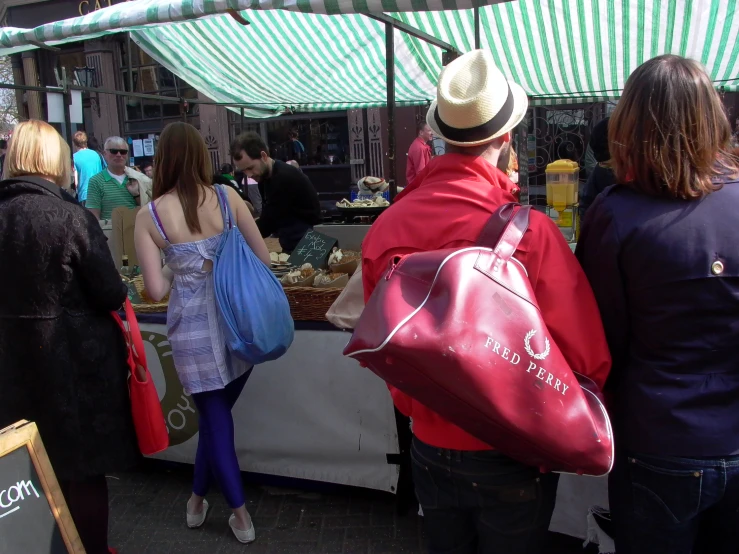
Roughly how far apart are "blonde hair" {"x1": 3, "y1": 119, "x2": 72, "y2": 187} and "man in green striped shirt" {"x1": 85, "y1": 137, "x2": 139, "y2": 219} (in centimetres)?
367

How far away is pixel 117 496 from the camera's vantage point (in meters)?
3.41

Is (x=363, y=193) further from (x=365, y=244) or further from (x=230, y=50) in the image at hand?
(x=365, y=244)

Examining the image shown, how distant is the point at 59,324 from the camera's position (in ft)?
7.70

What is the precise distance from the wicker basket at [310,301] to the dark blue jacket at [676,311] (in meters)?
1.82

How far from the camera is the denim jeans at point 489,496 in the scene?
59.2 inches

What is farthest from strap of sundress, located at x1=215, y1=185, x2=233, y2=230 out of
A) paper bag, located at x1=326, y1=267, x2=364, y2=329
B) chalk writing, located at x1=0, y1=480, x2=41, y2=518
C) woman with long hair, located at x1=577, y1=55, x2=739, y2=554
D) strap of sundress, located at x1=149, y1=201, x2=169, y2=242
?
woman with long hair, located at x1=577, y1=55, x2=739, y2=554

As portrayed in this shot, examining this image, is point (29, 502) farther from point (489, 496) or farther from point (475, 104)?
point (475, 104)

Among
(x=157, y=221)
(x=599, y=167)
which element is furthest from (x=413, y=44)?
(x=157, y=221)

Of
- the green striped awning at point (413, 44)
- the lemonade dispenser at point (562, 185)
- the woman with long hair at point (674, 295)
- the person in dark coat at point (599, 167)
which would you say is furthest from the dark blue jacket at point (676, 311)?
the lemonade dispenser at point (562, 185)

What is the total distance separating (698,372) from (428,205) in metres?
0.72

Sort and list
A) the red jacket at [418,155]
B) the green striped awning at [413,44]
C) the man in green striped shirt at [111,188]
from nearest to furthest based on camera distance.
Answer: the green striped awning at [413,44], the man in green striped shirt at [111,188], the red jacket at [418,155]

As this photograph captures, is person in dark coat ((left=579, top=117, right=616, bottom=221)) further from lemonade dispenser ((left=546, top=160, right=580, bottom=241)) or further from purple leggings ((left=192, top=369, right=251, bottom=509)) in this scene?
purple leggings ((left=192, top=369, right=251, bottom=509))

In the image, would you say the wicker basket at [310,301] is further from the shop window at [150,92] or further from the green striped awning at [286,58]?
the shop window at [150,92]

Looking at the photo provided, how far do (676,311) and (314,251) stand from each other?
8.71 feet
